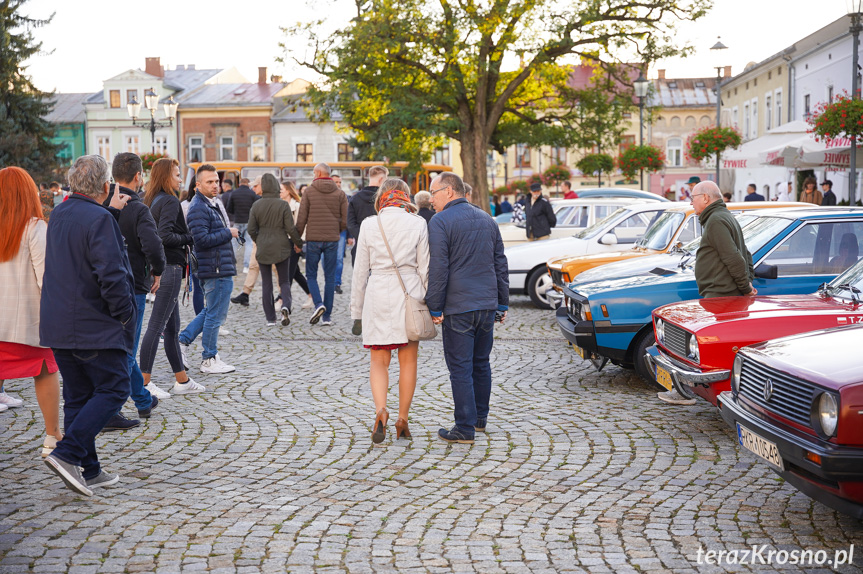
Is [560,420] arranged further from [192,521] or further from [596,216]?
[596,216]

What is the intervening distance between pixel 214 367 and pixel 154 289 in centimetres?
212

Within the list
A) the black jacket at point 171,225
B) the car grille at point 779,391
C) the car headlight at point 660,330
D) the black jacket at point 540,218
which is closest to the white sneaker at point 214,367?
the black jacket at point 171,225

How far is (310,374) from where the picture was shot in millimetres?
9375

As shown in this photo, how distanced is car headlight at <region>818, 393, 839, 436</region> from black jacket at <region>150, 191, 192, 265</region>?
5.38 m

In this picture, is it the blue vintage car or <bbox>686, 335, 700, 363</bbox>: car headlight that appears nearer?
<bbox>686, 335, 700, 363</bbox>: car headlight

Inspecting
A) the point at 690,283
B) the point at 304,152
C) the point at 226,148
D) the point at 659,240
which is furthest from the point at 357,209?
the point at 226,148

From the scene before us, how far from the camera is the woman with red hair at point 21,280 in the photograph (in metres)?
6.01

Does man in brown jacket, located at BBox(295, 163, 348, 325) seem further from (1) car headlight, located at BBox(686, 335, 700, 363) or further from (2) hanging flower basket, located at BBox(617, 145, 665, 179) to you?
(2) hanging flower basket, located at BBox(617, 145, 665, 179)

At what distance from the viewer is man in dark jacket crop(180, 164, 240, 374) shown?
29.2 ft

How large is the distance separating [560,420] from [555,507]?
7.14 ft

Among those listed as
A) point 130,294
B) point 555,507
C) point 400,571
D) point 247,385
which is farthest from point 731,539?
point 247,385

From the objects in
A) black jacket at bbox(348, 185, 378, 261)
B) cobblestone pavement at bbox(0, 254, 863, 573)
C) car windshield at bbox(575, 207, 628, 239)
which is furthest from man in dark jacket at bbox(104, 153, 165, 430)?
car windshield at bbox(575, 207, 628, 239)

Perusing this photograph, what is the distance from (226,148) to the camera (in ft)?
209

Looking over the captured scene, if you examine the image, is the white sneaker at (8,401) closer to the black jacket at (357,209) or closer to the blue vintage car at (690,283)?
the blue vintage car at (690,283)
